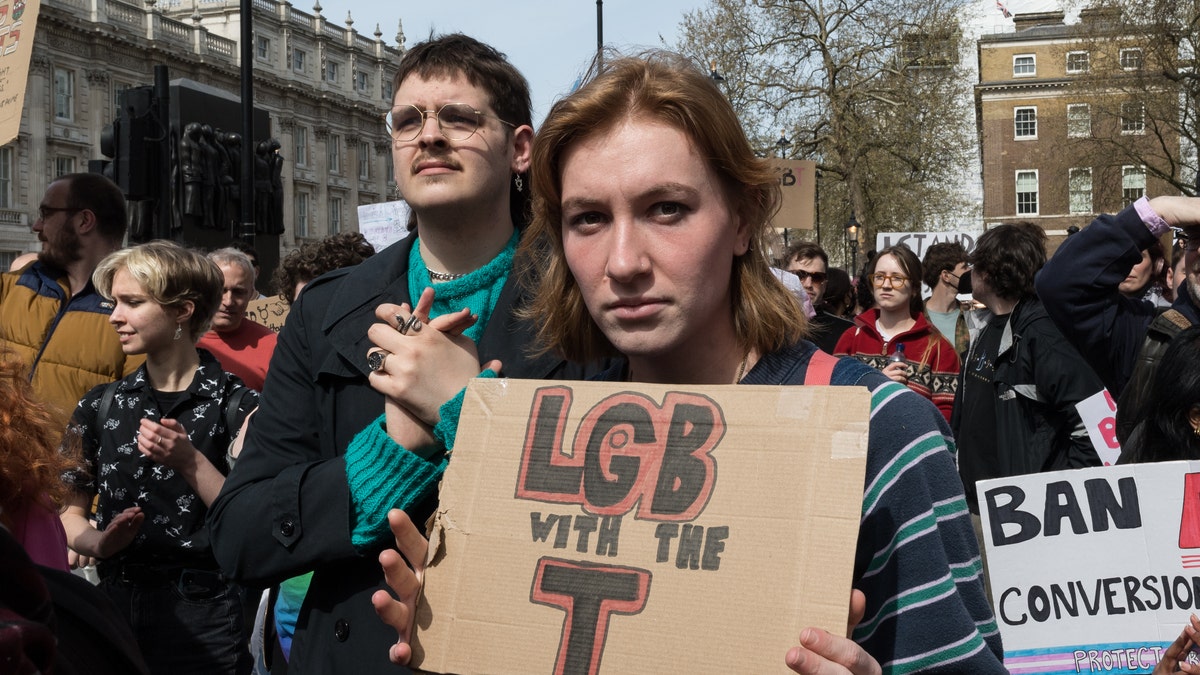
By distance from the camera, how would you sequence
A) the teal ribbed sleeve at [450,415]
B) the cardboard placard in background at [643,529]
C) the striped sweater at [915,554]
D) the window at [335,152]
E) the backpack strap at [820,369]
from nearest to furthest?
the cardboard placard in background at [643,529] < the striped sweater at [915,554] < the backpack strap at [820,369] < the teal ribbed sleeve at [450,415] < the window at [335,152]

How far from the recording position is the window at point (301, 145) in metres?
71.3

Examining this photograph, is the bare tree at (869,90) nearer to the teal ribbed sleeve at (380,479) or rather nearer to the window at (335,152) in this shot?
the teal ribbed sleeve at (380,479)

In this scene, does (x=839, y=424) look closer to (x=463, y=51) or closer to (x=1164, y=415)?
(x=463, y=51)

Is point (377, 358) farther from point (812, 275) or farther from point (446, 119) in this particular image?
point (812, 275)

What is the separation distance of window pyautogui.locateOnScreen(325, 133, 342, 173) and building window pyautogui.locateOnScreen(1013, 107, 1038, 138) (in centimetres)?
4045

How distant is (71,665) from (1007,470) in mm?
5133

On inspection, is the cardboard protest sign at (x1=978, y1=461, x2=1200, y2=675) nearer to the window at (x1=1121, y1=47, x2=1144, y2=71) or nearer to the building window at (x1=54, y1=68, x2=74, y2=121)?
the window at (x1=1121, y1=47, x2=1144, y2=71)

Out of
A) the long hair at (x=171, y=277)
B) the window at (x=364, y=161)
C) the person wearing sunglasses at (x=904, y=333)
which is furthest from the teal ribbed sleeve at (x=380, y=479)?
the window at (x=364, y=161)

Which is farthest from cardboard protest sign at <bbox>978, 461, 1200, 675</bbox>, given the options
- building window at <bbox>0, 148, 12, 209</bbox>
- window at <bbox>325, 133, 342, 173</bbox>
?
window at <bbox>325, 133, 342, 173</bbox>

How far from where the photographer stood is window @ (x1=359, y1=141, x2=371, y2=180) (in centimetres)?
7775

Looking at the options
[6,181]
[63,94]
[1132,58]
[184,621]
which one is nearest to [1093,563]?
[184,621]

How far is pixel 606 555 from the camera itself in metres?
1.54

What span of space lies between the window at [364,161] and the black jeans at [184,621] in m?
75.7

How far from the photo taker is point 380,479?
6.81 feet
